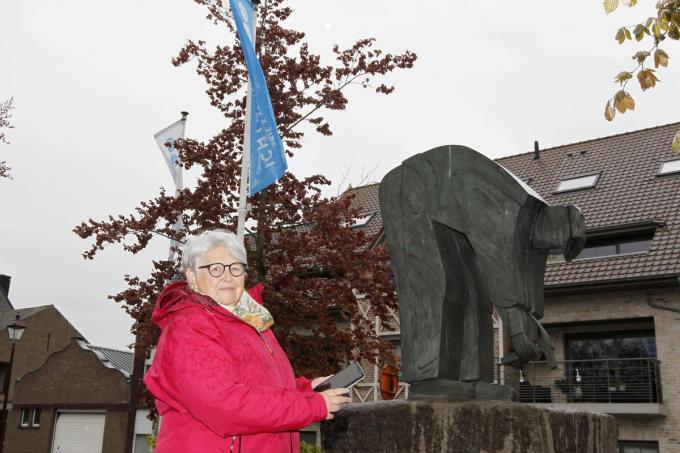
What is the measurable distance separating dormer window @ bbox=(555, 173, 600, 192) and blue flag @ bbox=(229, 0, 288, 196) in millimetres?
11475

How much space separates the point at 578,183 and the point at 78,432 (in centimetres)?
2305

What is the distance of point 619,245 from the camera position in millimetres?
17000

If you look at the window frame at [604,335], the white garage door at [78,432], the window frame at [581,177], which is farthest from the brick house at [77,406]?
the window frame at [581,177]

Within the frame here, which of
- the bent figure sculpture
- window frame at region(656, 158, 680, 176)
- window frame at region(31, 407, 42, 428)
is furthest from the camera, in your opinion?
window frame at region(31, 407, 42, 428)

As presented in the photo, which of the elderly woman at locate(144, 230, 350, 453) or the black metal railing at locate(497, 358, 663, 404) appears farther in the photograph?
the black metal railing at locate(497, 358, 663, 404)

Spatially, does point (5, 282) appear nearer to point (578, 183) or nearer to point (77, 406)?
point (77, 406)

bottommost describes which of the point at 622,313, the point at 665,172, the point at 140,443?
the point at 140,443

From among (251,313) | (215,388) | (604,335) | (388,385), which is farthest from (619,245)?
(215,388)

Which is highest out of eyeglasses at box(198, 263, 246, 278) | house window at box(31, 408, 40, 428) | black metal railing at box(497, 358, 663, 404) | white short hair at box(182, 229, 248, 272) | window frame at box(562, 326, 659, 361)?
window frame at box(562, 326, 659, 361)

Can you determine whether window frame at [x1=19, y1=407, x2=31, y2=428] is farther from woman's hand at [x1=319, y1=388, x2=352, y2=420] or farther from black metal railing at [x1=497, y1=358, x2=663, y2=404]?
woman's hand at [x1=319, y1=388, x2=352, y2=420]

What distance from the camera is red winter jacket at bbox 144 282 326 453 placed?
2.18 m

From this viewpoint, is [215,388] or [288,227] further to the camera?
[288,227]

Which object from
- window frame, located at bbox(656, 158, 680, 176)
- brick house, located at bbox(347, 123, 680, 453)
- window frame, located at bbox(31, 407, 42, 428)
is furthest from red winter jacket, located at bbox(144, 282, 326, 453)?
window frame, located at bbox(31, 407, 42, 428)

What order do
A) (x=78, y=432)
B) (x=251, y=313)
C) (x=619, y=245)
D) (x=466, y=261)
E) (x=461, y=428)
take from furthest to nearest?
(x=78, y=432) < (x=619, y=245) < (x=466, y=261) < (x=461, y=428) < (x=251, y=313)
